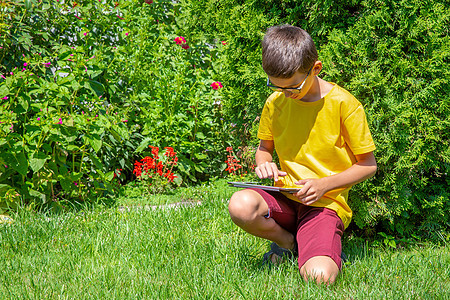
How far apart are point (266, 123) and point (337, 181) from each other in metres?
0.59

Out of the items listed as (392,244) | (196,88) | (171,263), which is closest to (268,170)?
(171,263)

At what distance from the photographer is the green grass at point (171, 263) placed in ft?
7.51

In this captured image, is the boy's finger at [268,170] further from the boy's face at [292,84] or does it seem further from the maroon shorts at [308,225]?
the boy's face at [292,84]

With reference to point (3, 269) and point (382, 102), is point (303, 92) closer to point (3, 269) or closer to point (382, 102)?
point (382, 102)

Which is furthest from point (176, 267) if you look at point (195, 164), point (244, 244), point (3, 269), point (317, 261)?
point (195, 164)

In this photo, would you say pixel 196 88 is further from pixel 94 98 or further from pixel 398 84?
pixel 398 84

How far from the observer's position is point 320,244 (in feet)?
7.91

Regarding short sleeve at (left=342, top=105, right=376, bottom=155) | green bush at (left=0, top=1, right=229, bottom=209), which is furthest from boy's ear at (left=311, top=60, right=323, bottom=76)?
green bush at (left=0, top=1, right=229, bottom=209)

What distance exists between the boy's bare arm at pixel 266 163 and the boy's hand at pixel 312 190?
0.51 feet

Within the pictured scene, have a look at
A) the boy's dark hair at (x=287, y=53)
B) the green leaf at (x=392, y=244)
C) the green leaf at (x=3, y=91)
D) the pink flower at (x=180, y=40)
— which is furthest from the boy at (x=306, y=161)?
the pink flower at (x=180, y=40)

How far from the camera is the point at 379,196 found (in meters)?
2.96

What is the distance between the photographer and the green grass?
7.51 ft

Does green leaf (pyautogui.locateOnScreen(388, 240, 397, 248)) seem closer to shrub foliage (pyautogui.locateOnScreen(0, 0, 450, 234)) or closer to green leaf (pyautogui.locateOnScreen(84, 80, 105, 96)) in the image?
shrub foliage (pyautogui.locateOnScreen(0, 0, 450, 234))

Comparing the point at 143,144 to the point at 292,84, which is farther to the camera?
the point at 143,144
